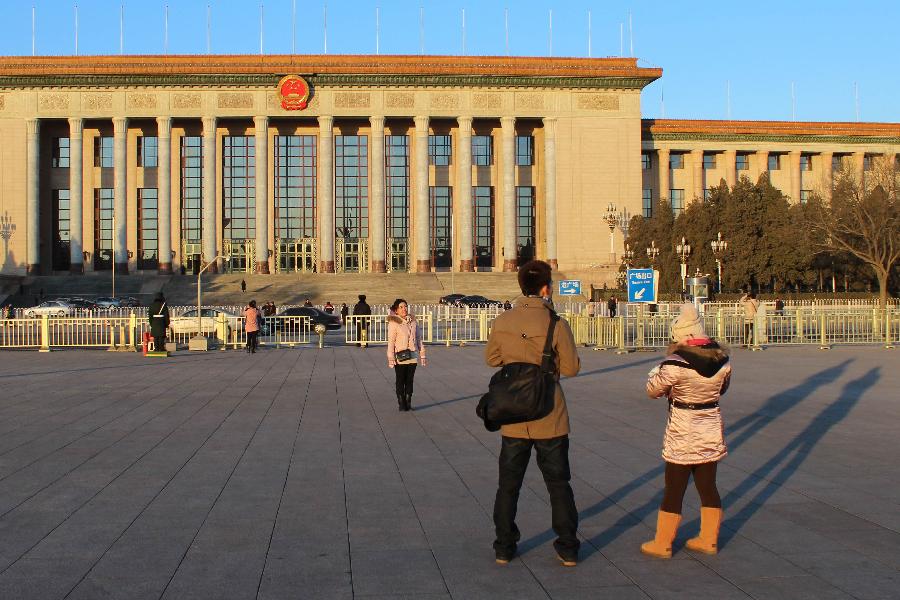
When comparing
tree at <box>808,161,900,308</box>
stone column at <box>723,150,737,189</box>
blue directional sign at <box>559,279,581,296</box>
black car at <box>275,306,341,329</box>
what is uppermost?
stone column at <box>723,150,737,189</box>

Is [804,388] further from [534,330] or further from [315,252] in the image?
[315,252]

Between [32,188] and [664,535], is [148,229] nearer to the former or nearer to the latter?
[32,188]

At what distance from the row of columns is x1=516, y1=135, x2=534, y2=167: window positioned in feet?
11.5

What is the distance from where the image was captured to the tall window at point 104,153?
3063 inches

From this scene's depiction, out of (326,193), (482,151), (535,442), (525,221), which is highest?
(482,151)

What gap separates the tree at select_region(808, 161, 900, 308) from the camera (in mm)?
56688

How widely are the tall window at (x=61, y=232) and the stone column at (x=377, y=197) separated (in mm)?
23504

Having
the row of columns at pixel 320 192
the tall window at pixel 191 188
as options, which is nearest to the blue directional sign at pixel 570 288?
the row of columns at pixel 320 192

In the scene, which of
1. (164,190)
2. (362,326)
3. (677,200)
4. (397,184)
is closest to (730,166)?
(677,200)

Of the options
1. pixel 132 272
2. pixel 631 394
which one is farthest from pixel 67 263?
pixel 631 394

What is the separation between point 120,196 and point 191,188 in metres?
5.88

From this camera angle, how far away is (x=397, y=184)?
258ft

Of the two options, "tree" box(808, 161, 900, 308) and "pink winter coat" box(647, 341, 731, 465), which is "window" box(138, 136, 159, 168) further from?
"pink winter coat" box(647, 341, 731, 465)

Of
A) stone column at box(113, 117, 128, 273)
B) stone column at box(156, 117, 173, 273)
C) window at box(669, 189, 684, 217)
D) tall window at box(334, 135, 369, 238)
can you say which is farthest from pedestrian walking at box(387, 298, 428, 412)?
window at box(669, 189, 684, 217)
